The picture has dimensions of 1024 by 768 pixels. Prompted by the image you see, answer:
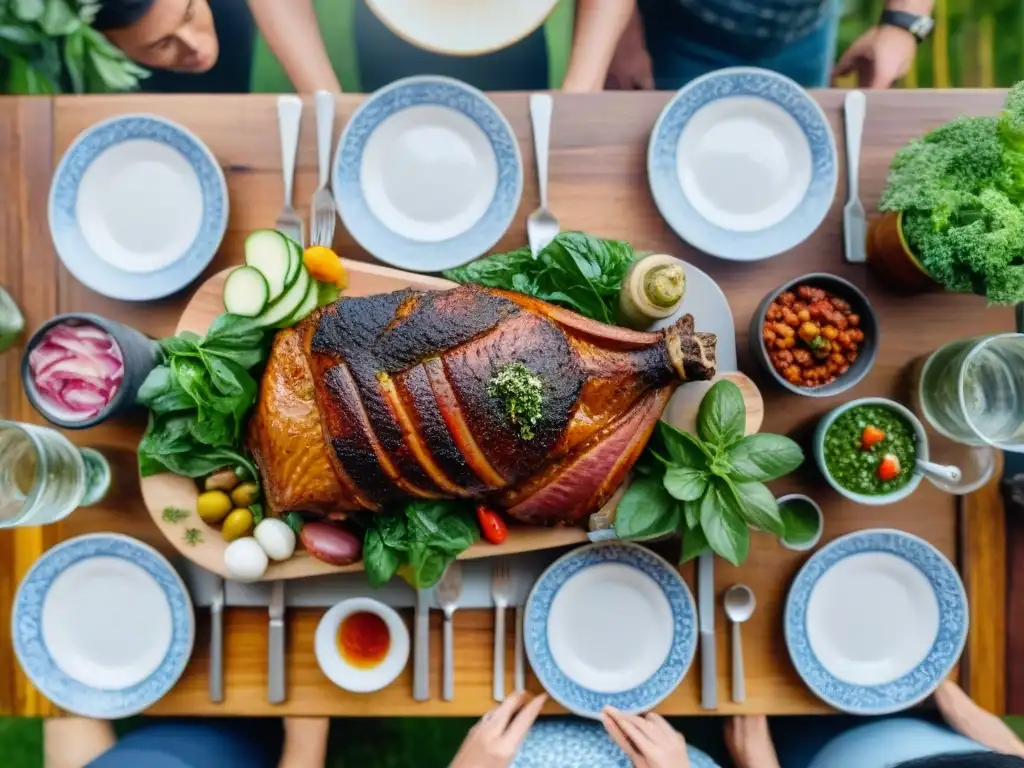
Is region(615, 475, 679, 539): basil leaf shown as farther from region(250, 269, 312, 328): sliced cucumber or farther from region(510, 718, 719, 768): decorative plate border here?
region(250, 269, 312, 328): sliced cucumber

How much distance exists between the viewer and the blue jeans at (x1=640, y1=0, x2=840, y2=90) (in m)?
2.16

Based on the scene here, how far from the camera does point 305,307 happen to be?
64.1 inches

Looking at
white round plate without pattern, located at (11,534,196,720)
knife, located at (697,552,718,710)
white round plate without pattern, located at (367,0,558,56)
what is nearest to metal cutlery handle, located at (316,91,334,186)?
white round plate without pattern, located at (367,0,558,56)

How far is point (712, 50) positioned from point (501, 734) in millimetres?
1996

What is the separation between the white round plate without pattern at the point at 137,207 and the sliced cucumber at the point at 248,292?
0.19m

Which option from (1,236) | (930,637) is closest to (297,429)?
(1,236)

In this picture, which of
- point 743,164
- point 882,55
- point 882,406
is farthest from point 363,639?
point 882,55

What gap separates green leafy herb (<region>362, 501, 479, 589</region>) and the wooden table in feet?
0.79

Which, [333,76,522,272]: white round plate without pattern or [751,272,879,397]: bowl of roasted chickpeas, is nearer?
[751,272,879,397]: bowl of roasted chickpeas

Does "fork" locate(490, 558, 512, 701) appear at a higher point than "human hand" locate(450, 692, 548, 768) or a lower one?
higher

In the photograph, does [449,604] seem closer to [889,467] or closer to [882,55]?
[889,467]

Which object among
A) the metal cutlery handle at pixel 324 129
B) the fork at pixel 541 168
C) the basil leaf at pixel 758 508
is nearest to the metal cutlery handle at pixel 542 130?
the fork at pixel 541 168

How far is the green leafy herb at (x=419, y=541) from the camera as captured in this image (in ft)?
5.19

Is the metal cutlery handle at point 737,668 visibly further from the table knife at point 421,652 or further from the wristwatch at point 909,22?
the wristwatch at point 909,22
